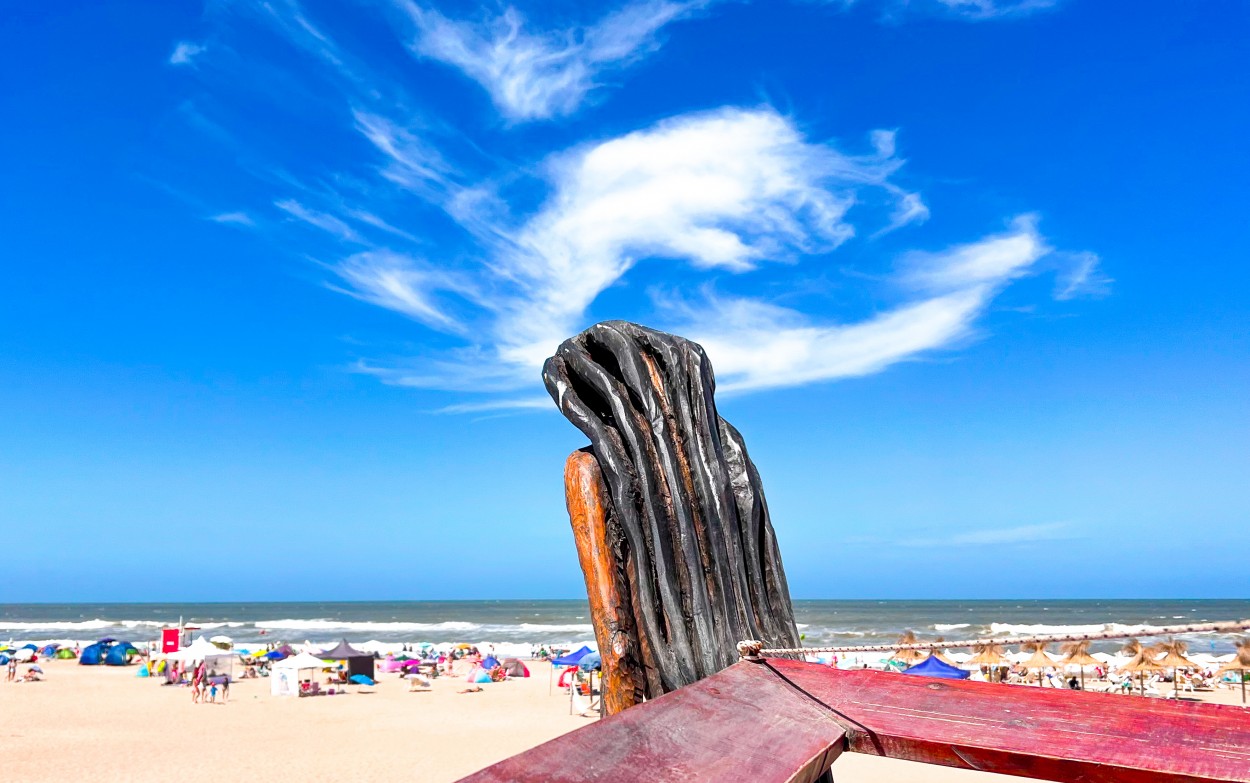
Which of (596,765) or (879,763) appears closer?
(596,765)

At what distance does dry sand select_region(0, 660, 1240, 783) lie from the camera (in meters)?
16.7

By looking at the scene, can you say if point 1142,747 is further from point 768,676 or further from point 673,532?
point 673,532

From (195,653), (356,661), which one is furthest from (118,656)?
(356,661)

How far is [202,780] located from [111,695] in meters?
14.5

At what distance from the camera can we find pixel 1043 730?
1450 mm

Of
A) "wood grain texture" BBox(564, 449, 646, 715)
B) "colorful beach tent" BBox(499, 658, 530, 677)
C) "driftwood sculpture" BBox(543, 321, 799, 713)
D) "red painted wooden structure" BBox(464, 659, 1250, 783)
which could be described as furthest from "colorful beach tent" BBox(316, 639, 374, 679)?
"red painted wooden structure" BBox(464, 659, 1250, 783)

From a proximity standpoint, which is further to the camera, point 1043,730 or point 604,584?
point 604,584

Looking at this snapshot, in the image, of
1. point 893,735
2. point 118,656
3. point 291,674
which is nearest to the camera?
point 893,735

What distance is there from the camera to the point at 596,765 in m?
1.22

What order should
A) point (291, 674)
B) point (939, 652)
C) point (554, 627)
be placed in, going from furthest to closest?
point (554, 627) → point (291, 674) → point (939, 652)

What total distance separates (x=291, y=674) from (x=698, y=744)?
29.8 metres

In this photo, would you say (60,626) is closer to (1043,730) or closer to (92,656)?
(92,656)

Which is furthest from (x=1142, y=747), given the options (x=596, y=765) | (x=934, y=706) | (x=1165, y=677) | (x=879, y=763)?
(x=1165, y=677)

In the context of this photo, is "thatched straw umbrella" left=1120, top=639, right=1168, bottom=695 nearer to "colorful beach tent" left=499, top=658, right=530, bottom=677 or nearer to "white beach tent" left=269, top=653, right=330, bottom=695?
"colorful beach tent" left=499, top=658, right=530, bottom=677
